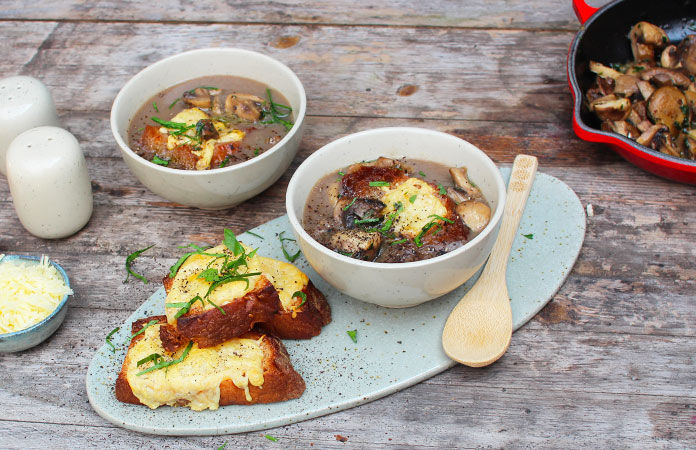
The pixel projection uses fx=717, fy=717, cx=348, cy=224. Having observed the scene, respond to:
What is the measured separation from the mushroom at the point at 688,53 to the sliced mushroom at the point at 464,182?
1.62 meters

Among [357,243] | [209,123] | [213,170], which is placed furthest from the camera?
[209,123]

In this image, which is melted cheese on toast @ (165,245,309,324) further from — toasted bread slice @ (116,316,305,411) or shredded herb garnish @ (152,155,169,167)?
shredded herb garnish @ (152,155,169,167)

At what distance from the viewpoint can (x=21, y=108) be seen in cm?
343

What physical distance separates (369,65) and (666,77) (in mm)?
1662

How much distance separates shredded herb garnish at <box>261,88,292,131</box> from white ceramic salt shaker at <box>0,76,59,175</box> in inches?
42.8

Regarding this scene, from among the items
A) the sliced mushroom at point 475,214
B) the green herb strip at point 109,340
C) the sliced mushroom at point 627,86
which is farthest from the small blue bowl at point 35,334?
the sliced mushroom at point 627,86

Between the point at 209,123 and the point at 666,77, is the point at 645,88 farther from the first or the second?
the point at 209,123

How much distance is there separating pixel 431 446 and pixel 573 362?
0.66 metres

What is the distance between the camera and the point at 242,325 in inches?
100

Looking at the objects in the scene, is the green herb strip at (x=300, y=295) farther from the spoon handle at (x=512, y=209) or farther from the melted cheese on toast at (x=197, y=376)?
the spoon handle at (x=512, y=209)

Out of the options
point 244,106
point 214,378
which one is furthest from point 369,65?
point 214,378

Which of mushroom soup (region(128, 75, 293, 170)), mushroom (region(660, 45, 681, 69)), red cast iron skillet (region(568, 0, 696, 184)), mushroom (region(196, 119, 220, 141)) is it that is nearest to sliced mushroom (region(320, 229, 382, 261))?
mushroom soup (region(128, 75, 293, 170))

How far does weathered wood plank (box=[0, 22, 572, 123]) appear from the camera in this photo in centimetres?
407

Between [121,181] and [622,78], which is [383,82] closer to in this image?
[622,78]
